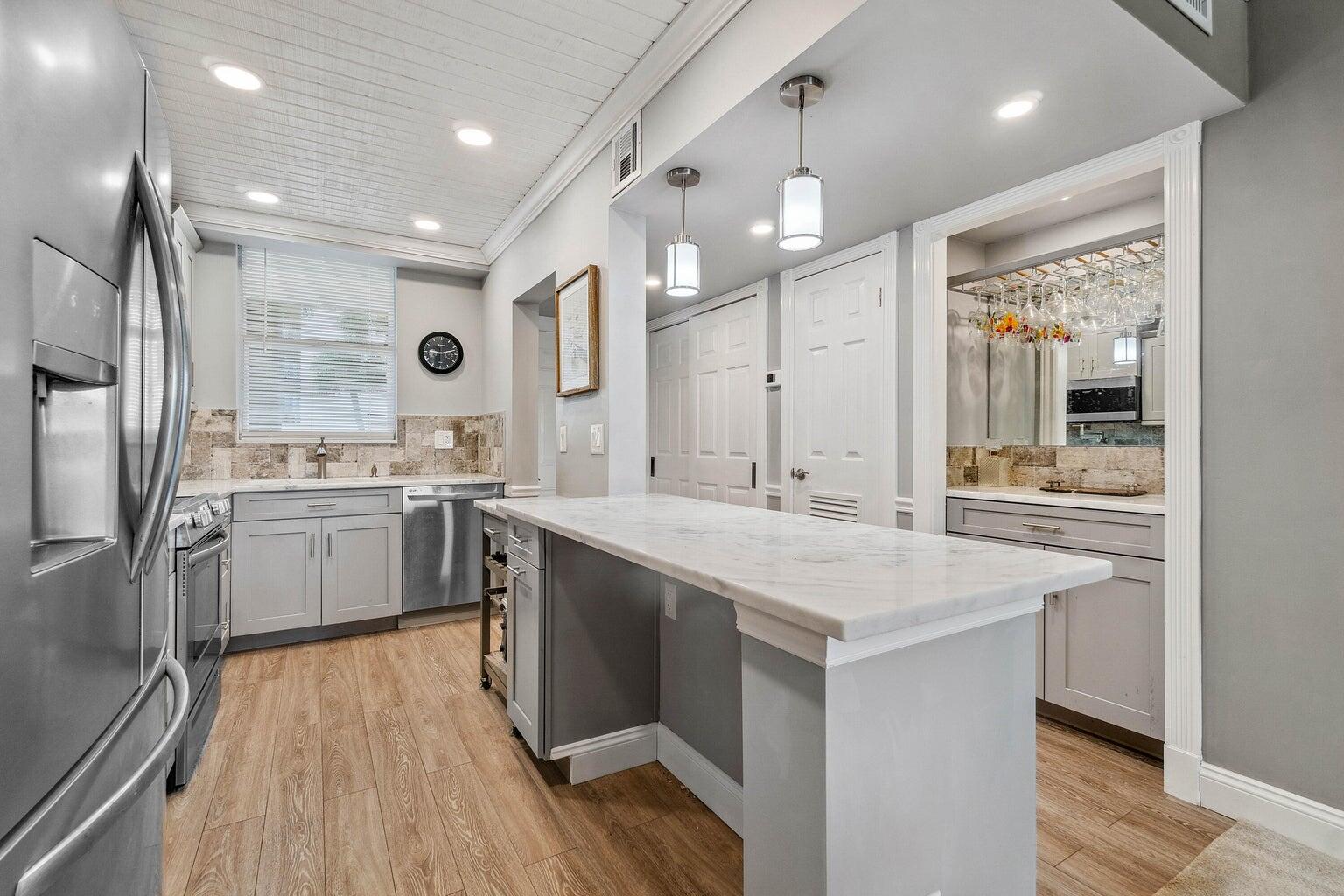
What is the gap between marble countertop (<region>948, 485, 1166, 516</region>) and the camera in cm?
228

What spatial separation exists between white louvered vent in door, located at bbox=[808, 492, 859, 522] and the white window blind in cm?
292

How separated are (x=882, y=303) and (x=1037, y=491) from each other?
116 cm

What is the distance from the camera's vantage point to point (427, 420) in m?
4.52

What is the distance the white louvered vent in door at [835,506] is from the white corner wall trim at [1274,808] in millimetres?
1666

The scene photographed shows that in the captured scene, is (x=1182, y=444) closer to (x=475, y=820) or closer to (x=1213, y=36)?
(x=1213, y=36)

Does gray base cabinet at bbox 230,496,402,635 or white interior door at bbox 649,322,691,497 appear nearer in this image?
gray base cabinet at bbox 230,496,402,635

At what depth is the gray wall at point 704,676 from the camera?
188 cm

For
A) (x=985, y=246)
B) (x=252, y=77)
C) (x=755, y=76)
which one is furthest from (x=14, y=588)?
(x=985, y=246)

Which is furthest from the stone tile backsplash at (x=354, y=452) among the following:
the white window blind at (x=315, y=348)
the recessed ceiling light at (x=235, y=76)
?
the recessed ceiling light at (x=235, y=76)

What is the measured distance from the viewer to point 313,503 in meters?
3.61

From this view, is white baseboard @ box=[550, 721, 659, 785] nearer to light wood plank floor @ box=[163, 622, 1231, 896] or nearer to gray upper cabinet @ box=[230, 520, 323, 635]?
light wood plank floor @ box=[163, 622, 1231, 896]

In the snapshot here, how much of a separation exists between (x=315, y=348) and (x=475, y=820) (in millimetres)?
3400

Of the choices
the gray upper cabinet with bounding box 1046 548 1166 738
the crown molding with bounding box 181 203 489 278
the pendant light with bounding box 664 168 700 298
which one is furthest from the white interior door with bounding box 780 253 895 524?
the crown molding with bounding box 181 203 489 278

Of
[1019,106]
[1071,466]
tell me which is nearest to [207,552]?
[1019,106]
